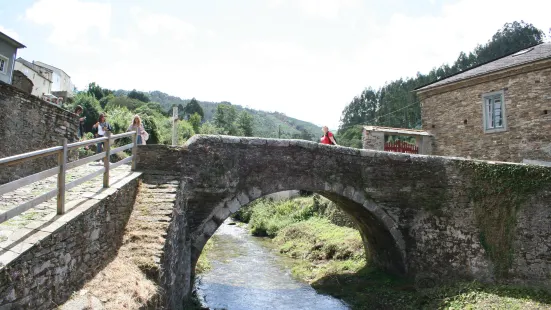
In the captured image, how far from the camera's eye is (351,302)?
1112 cm

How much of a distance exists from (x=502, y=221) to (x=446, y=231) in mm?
1488

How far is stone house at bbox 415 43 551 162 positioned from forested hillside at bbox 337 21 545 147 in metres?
21.2

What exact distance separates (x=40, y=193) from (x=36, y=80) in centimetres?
4091

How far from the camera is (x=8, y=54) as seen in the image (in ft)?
63.8

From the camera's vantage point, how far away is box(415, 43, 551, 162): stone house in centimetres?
1445

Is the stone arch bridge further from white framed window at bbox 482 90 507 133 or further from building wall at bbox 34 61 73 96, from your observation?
building wall at bbox 34 61 73 96

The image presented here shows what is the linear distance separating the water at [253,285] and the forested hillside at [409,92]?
27736mm

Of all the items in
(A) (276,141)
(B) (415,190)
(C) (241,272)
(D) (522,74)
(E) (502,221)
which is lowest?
(C) (241,272)

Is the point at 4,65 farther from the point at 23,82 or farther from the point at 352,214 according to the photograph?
the point at 352,214

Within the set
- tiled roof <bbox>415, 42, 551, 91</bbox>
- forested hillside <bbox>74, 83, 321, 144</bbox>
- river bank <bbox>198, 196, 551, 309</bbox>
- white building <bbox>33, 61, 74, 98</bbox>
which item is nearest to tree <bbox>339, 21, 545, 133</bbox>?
forested hillside <bbox>74, 83, 321, 144</bbox>

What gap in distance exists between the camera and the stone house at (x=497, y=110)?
14445 millimetres

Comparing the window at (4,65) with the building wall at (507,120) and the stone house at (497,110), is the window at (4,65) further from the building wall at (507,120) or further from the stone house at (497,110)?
the building wall at (507,120)

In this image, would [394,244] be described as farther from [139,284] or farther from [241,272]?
[139,284]

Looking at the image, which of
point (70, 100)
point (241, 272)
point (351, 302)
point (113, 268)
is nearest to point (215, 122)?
point (70, 100)
